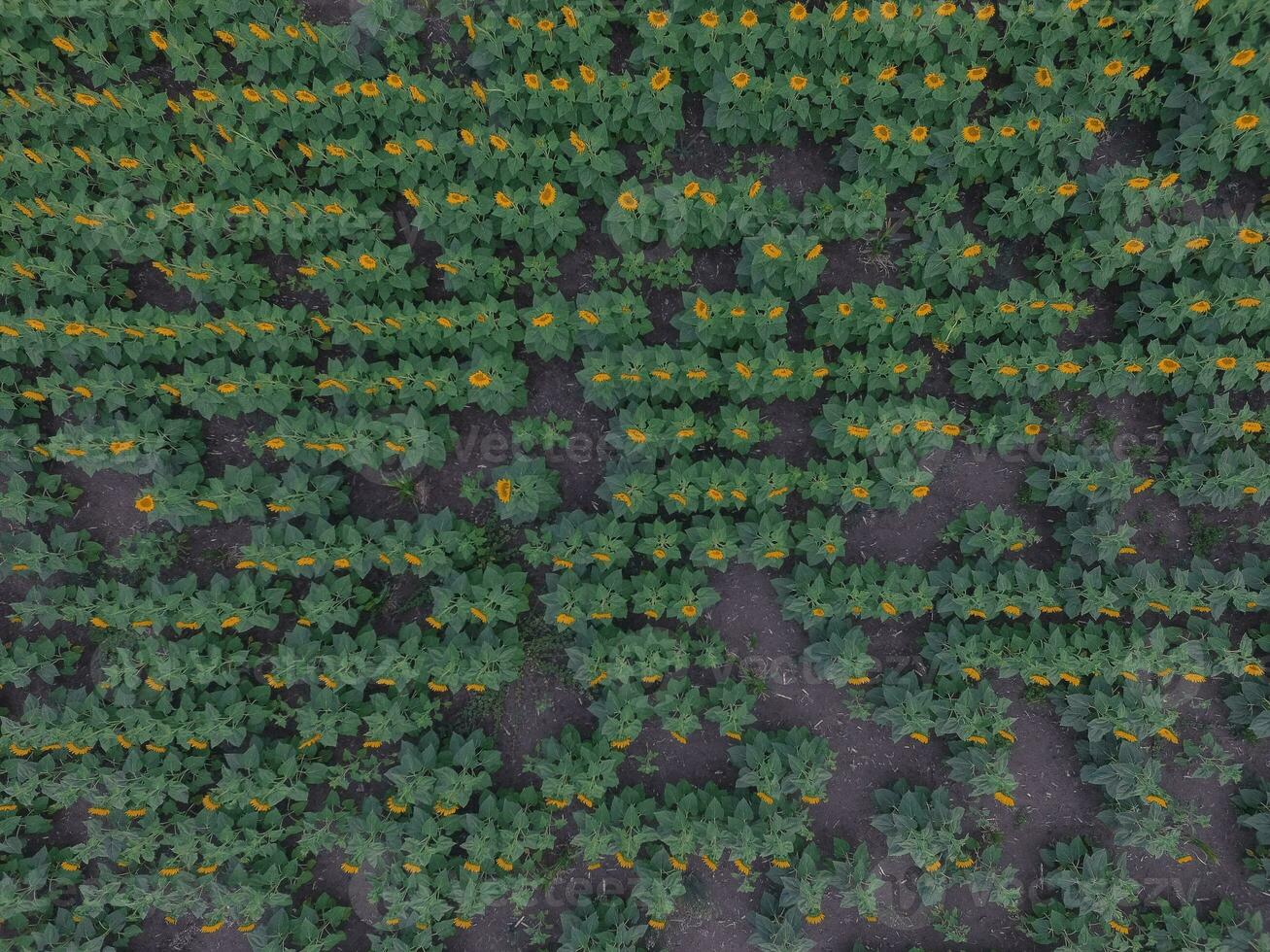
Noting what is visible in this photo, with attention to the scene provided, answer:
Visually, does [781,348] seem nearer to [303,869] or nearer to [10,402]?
[303,869]

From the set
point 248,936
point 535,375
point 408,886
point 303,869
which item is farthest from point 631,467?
point 248,936

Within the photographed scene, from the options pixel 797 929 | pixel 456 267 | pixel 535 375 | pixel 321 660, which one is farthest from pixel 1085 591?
pixel 321 660

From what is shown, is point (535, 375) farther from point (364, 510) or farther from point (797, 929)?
point (797, 929)

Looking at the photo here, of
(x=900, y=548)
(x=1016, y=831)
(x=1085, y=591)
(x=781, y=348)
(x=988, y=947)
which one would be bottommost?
(x=988, y=947)

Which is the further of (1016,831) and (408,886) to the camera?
(1016,831)

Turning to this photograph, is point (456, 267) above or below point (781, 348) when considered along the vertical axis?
above

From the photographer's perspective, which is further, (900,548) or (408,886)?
(900,548)
